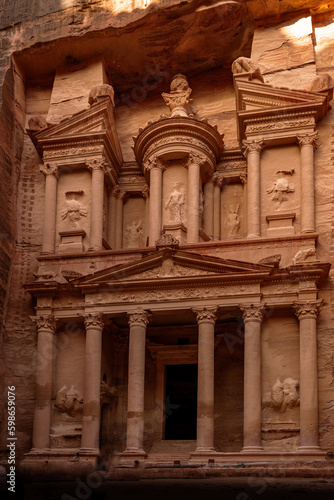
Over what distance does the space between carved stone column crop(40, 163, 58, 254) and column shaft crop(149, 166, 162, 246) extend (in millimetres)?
2749

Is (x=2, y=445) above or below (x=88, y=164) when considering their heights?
below

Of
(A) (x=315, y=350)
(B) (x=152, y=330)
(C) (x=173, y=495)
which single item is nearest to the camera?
(C) (x=173, y=495)

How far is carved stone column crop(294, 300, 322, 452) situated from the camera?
58.6 ft

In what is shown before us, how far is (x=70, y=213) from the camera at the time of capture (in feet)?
72.2

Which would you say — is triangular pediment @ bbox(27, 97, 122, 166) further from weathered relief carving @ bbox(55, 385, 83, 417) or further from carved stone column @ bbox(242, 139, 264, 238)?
weathered relief carving @ bbox(55, 385, 83, 417)

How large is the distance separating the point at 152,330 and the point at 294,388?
15.2 ft

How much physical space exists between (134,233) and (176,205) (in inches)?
86.6

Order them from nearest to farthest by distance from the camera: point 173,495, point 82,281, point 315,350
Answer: point 173,495, point 315,350, point 82,281

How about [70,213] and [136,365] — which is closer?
[136,365]

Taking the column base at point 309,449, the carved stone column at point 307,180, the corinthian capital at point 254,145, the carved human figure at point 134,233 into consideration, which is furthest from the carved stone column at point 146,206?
the column base at point 309,449

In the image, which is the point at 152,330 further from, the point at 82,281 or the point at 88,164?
the point at 88,164

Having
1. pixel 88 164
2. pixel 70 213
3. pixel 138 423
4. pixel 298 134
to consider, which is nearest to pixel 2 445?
pixel 138 423

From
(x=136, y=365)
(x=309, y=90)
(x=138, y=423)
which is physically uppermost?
(x=309, y=90)

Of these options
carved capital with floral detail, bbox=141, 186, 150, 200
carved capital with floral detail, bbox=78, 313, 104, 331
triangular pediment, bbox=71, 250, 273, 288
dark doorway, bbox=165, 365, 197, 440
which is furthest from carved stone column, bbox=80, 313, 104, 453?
carved capital with floral detail, bbox=141, 186, 150, 200
